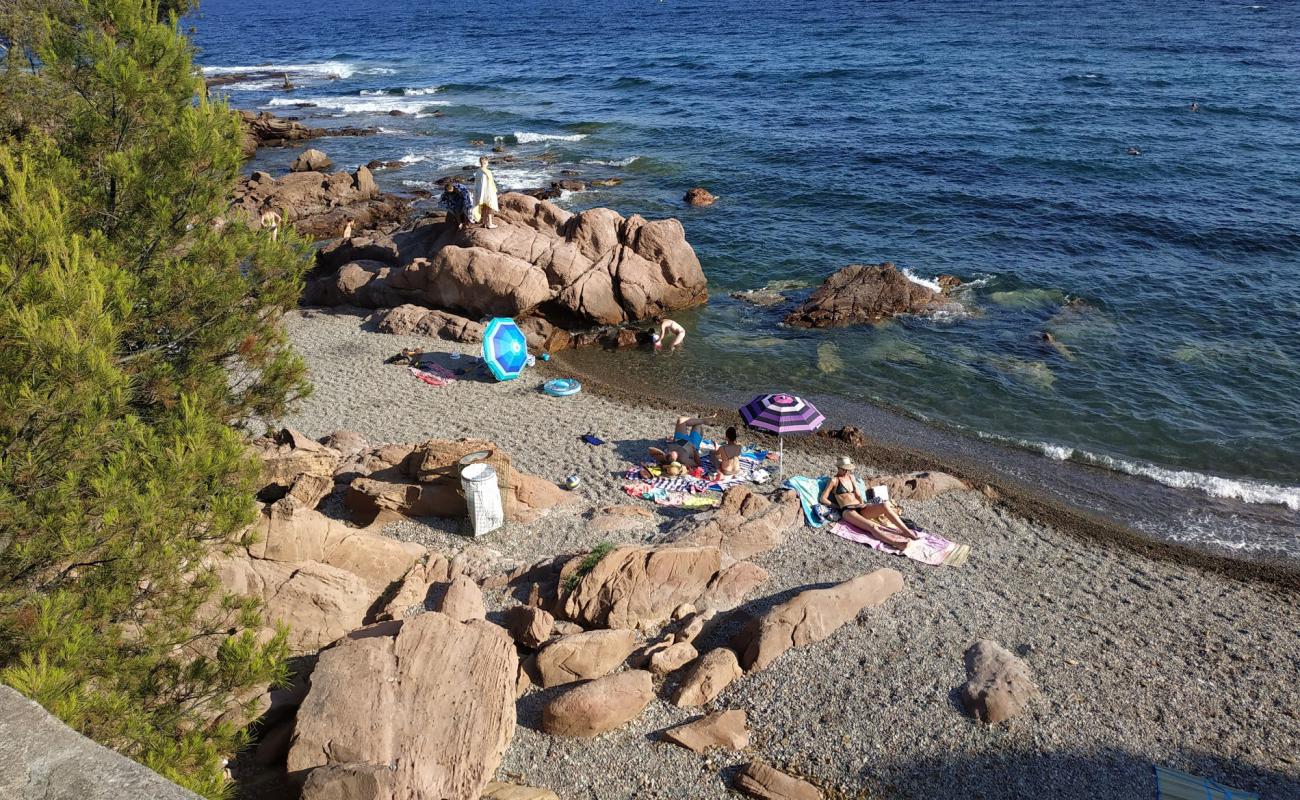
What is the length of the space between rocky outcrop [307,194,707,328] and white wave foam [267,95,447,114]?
36.3 metres

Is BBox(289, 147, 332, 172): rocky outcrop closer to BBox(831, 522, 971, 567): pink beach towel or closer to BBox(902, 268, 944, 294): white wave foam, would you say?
BBox(902, 268, 944, 294): white wave foam

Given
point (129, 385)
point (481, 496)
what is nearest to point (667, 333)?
point (481, 496)

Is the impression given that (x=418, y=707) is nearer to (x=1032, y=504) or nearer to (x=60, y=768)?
(x=60, y=768)

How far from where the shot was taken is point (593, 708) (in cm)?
934

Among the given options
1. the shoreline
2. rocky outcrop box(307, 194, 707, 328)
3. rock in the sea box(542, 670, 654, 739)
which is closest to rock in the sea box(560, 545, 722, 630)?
rock in the sea box(542, 670, 654, 739)

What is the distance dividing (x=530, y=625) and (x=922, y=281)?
21454 millimetres

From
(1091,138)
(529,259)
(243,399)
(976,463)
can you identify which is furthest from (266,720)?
(1091,138)

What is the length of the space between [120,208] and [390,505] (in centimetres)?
636

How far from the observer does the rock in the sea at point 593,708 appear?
30.6 ft

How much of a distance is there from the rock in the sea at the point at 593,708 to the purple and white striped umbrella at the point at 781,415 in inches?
283

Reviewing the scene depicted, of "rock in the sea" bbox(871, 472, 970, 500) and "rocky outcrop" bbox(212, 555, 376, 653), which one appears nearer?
"rocky outcrop" bbox(212, 555, 376, 653)

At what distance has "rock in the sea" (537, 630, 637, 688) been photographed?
10039 millimetres

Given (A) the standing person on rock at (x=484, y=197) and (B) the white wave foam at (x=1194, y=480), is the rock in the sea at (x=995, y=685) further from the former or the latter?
(A) the standing person on rock at (x=484, y=197)

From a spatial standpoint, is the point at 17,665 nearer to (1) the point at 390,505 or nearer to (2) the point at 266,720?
(2) the point at 266,720
